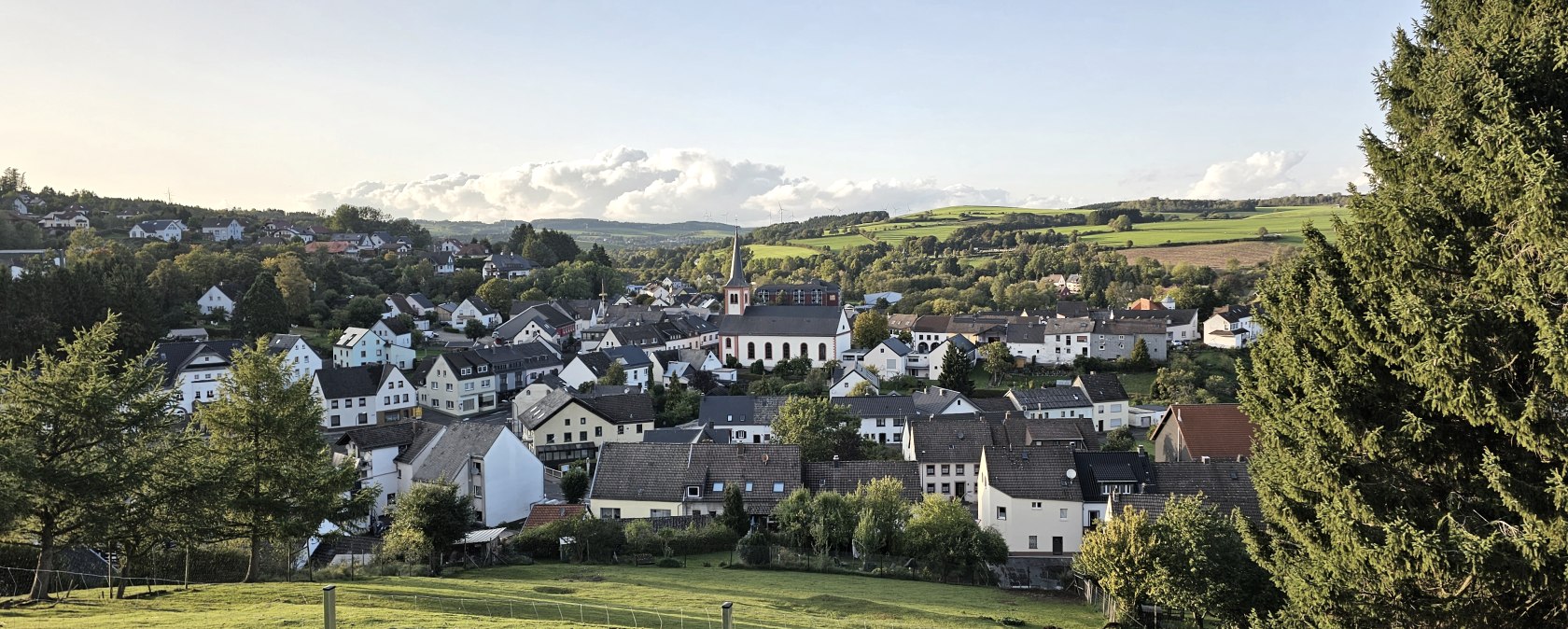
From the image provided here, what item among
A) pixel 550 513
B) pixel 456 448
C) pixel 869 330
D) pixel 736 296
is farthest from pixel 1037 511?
pixel 736 296

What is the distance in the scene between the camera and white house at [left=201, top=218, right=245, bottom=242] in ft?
360

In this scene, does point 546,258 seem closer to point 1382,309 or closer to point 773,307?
point 773,307

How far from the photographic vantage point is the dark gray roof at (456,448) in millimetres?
35406

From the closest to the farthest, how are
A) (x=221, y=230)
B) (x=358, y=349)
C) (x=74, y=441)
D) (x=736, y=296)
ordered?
(x=74, y=441) → (x=358, y=349) → (x=736, y=296) → (x=221, y=230)

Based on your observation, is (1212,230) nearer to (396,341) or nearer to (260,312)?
(396,341)

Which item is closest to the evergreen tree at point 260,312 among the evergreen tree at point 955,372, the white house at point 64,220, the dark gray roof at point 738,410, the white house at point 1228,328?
the dark gray roof at point 738,410

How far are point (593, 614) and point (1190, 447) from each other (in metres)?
28.7

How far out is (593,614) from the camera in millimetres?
17641

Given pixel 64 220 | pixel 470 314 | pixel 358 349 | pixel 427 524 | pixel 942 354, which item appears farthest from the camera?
pixel 64 220

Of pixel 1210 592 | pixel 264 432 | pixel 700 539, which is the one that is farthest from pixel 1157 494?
pixel 264 432

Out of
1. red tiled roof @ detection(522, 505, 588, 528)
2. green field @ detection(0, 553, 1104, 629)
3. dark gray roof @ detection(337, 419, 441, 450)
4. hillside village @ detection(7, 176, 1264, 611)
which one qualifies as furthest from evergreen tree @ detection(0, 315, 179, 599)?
dark gray roof @ detection(337, 419, 441, 450)

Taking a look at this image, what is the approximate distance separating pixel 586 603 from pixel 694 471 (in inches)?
610

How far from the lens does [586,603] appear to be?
741 inches

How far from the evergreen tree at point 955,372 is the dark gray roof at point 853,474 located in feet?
90.2
